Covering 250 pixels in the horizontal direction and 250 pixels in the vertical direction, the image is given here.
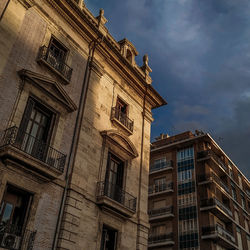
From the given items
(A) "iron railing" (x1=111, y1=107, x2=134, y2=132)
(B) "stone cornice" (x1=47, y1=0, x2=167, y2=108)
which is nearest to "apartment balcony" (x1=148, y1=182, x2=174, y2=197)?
(B) "stone cornice" (x1=47, y1=0, x2=167, y2=108)

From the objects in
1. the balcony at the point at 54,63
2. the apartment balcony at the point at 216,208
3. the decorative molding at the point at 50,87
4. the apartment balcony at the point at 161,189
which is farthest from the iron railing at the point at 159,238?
the balcony at the point at 54,63

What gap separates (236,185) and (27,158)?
3970 cm

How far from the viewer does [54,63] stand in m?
16.2

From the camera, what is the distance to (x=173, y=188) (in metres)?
40.6

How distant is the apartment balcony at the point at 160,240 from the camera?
37.0 m

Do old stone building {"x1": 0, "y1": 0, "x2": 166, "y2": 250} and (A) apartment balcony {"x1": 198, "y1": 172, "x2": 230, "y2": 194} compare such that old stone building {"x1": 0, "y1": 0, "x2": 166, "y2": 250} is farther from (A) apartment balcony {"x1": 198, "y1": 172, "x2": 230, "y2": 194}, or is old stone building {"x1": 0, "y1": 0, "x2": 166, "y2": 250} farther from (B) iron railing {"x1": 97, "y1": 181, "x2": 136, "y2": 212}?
(A) apartment balcony {"x1": 198, "y1": 172, "x2": 230, "y2": 194}

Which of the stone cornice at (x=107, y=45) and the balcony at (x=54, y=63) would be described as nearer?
the balcony at (x=54, y=63)

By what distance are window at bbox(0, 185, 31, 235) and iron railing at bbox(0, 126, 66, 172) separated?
5.13 ft

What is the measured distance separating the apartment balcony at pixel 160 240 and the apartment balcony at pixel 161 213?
1.92 m

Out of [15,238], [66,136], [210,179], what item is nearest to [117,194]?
[66,136]

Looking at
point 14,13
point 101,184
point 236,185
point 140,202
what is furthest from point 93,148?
point 236,185

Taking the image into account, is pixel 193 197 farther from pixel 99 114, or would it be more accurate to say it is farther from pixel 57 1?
pixel 57 1

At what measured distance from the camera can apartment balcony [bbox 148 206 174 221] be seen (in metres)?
38.5

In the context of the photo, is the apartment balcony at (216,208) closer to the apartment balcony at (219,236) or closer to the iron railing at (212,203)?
the iron railing at (212,203)
